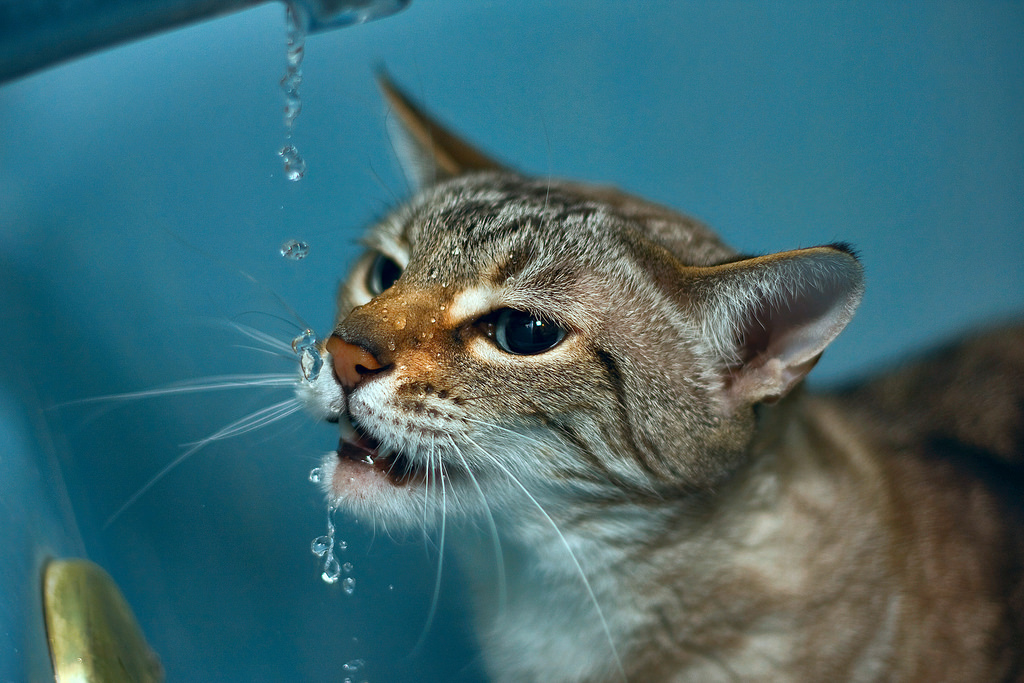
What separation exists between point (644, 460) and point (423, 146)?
34.5 inches

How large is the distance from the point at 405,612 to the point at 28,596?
0.78 m

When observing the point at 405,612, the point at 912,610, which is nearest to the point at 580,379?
the point at 912,610

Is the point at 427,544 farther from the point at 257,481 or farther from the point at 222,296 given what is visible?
the point at 222,296

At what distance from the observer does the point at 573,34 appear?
2014 millimetres

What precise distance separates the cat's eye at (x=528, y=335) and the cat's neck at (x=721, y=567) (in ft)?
0.94

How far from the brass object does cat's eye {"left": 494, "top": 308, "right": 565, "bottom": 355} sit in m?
0.87

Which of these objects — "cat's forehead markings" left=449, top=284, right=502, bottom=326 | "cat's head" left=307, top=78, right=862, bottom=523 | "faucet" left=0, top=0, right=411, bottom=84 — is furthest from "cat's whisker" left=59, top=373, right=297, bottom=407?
"faucet" left=0, top=0, right=411, bottom=84

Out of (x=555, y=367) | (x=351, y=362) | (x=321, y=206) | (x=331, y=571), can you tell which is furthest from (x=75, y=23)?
(x=331, y=571)

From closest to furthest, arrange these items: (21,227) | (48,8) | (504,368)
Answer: (48,8) < (504,368) < (21,227)

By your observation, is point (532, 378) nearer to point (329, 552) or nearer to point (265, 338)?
point (265, 338)

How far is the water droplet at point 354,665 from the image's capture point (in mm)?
1595

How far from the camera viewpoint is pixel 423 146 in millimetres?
1618

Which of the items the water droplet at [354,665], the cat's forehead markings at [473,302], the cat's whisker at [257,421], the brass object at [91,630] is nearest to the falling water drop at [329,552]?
the water droplet at [354,665]

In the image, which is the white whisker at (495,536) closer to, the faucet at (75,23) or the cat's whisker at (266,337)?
the cat's whisker at (266,337)
